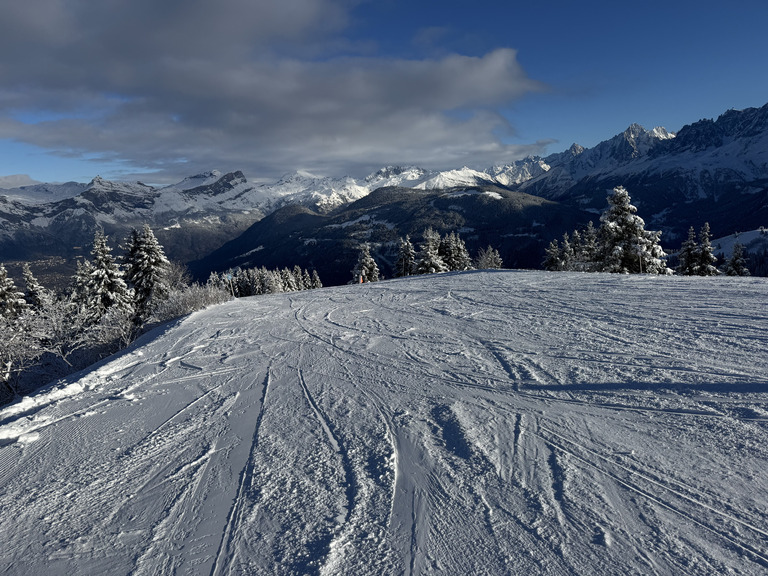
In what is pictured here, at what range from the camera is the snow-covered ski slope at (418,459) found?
277 cm

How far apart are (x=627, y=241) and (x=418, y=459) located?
82.3 ft

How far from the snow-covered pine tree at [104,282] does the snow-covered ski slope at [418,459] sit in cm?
1986

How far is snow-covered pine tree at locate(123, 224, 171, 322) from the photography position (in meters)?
25.0

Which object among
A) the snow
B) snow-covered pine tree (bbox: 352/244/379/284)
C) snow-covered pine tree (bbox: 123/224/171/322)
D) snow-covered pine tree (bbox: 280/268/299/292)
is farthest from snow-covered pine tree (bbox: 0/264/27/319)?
the snow

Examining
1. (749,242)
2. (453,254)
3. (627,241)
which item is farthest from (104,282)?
(749,242)

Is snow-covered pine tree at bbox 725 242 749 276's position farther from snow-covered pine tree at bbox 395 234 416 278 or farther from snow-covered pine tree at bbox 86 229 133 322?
snow-covered pine tree at bbox 86 229 133 322

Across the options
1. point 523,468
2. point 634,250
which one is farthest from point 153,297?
point 634,250

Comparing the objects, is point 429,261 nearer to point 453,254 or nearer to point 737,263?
point 453,254

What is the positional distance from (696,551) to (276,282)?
2057 inches

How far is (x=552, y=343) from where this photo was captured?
6809 millimetres

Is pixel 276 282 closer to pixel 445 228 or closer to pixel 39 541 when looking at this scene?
pixel 39 541

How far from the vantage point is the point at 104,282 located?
23562 mm

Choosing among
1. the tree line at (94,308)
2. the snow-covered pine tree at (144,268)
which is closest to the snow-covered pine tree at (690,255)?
the tree line at (94,308)

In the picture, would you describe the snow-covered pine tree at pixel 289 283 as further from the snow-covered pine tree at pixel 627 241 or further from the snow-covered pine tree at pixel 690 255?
the snow-covered pine tree at pixel 690 255
